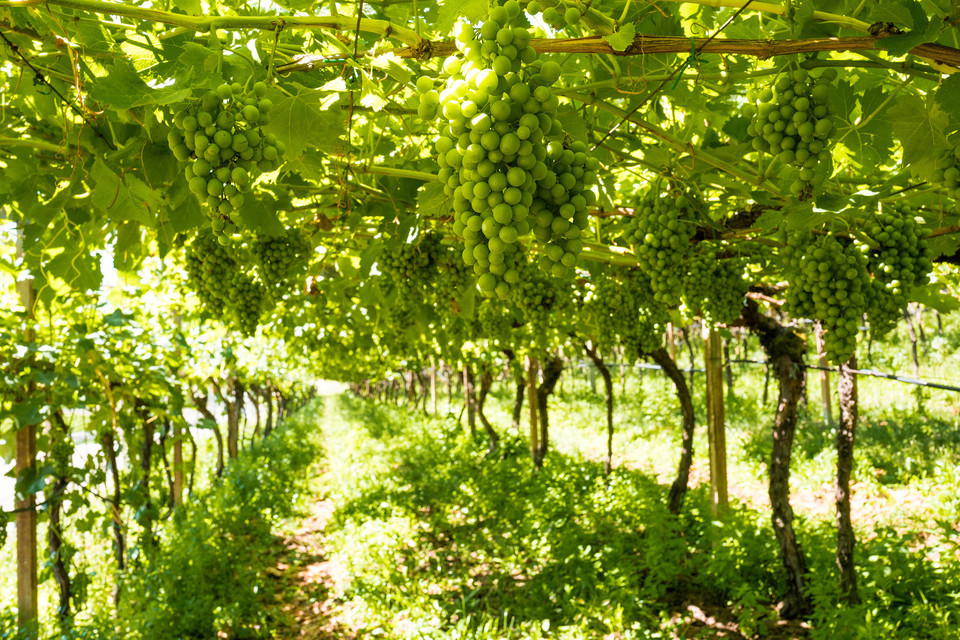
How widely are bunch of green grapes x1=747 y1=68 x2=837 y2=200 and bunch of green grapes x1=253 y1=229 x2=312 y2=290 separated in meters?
2.03

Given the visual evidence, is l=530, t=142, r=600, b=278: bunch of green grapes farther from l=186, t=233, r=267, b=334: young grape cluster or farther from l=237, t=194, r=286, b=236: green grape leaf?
l=186, t=233, r=267, b=334: young grape cluster

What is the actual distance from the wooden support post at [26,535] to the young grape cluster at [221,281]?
1.63 metres

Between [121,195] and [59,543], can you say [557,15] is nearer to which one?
[121,195]

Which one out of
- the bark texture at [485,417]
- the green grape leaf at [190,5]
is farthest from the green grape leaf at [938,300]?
the bark texture at [485,417]

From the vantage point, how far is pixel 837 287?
2.08 meters

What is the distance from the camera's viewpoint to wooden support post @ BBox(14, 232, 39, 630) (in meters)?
3.94

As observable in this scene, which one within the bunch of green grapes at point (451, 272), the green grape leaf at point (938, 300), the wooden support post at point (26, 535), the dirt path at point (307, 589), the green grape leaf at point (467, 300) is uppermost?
the bunch of green grapes at point (451, 272)

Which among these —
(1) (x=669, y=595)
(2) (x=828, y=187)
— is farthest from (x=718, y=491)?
Result: (2) (x=828, y=187)

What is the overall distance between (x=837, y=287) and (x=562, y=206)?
159cm

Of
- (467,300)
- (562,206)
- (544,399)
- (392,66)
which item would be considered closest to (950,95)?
(562,206)

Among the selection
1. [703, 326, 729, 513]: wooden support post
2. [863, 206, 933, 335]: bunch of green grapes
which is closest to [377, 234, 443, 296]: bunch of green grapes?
[863, 206, 933, 335]: bunch of green grapes

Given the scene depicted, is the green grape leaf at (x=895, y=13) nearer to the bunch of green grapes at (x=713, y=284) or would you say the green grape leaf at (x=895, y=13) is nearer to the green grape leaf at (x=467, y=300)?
the bunch of green grapes at (x=713, y=284)

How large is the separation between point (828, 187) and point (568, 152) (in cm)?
171

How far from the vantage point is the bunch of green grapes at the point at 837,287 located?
6.75ft
